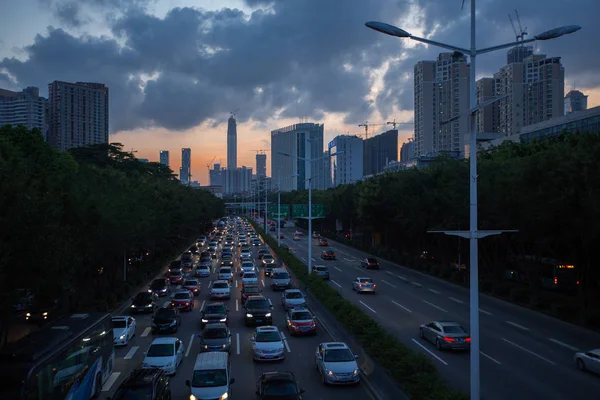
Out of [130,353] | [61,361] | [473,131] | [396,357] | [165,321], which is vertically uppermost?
[473,131]

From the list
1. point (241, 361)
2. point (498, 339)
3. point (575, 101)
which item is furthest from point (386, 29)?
point (575, 101)

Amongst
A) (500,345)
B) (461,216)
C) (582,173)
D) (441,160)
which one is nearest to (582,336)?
(500,345)

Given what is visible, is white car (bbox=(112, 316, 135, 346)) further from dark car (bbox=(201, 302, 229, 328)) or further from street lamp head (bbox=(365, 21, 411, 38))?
street lamp head (bbox=(365, 21, 411, 38))

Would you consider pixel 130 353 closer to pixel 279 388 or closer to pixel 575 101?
pixel 279 388

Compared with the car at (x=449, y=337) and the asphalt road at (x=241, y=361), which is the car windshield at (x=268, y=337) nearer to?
the asphalt road at (x=241, y=361)

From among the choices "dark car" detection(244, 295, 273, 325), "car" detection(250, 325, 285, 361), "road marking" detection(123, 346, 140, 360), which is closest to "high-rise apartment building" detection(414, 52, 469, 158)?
"dark car" detection(244, 295, 273, 325)

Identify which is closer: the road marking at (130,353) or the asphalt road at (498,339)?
the asphalt road at (498,339)

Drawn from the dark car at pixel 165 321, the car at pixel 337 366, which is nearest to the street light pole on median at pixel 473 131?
the car at pixel 337 366
